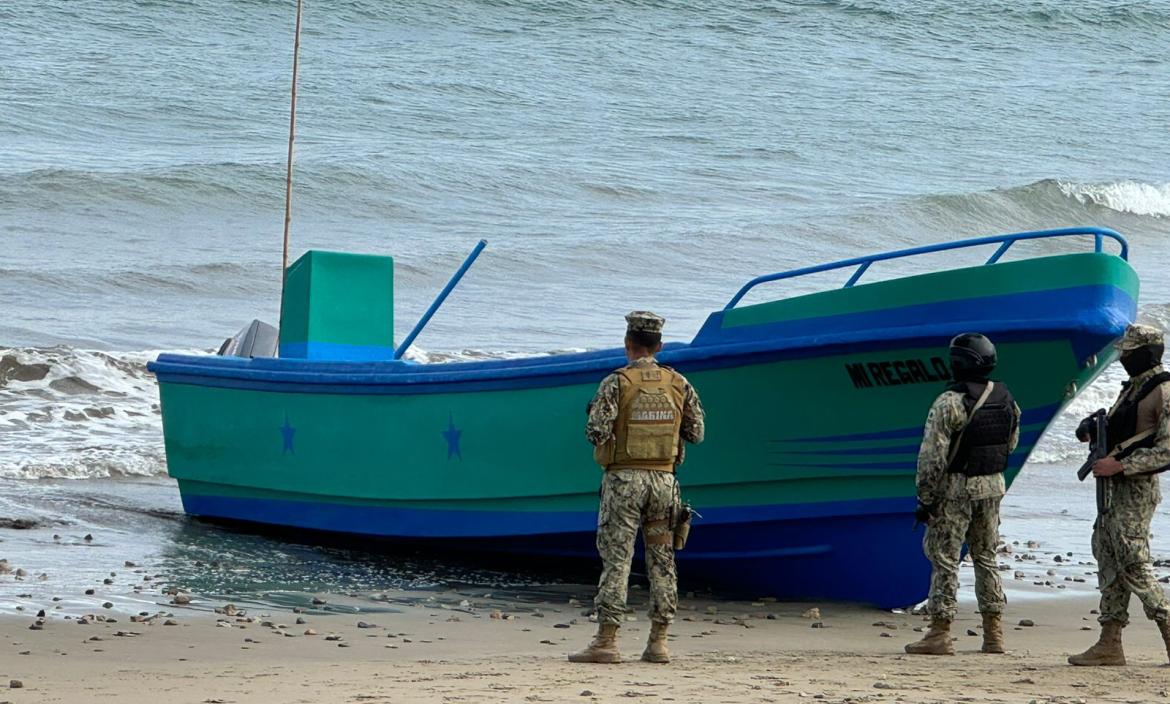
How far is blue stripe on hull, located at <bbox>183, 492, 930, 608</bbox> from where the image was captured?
832 cm

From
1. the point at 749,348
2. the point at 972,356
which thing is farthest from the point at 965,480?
the point at 749,348

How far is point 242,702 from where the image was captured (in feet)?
17.4

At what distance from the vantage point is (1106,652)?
21.3ft

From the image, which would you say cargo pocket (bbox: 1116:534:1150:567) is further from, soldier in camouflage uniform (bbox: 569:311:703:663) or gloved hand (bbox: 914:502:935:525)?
soldier in camouflage uniform (bbox: 569:311:703:663)

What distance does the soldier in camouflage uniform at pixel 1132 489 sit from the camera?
6.41 meters

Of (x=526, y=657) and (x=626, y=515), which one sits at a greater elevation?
(x=626, y=515)

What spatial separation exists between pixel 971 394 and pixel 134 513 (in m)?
6.31

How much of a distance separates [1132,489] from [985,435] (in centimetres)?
62

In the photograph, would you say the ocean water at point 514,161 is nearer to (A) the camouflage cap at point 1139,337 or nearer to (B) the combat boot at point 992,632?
(B) the combat boot at point 992,632

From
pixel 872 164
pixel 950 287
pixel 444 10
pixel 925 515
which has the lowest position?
pixel 925 515

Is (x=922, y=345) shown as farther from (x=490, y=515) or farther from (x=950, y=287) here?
(x=490, y=515)

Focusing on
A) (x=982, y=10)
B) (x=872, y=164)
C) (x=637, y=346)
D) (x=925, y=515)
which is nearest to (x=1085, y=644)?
(x=925, y=515)

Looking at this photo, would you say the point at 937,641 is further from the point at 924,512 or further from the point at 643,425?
the point at 643,425

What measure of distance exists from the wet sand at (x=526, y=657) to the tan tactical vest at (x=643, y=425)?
32.8 inches
